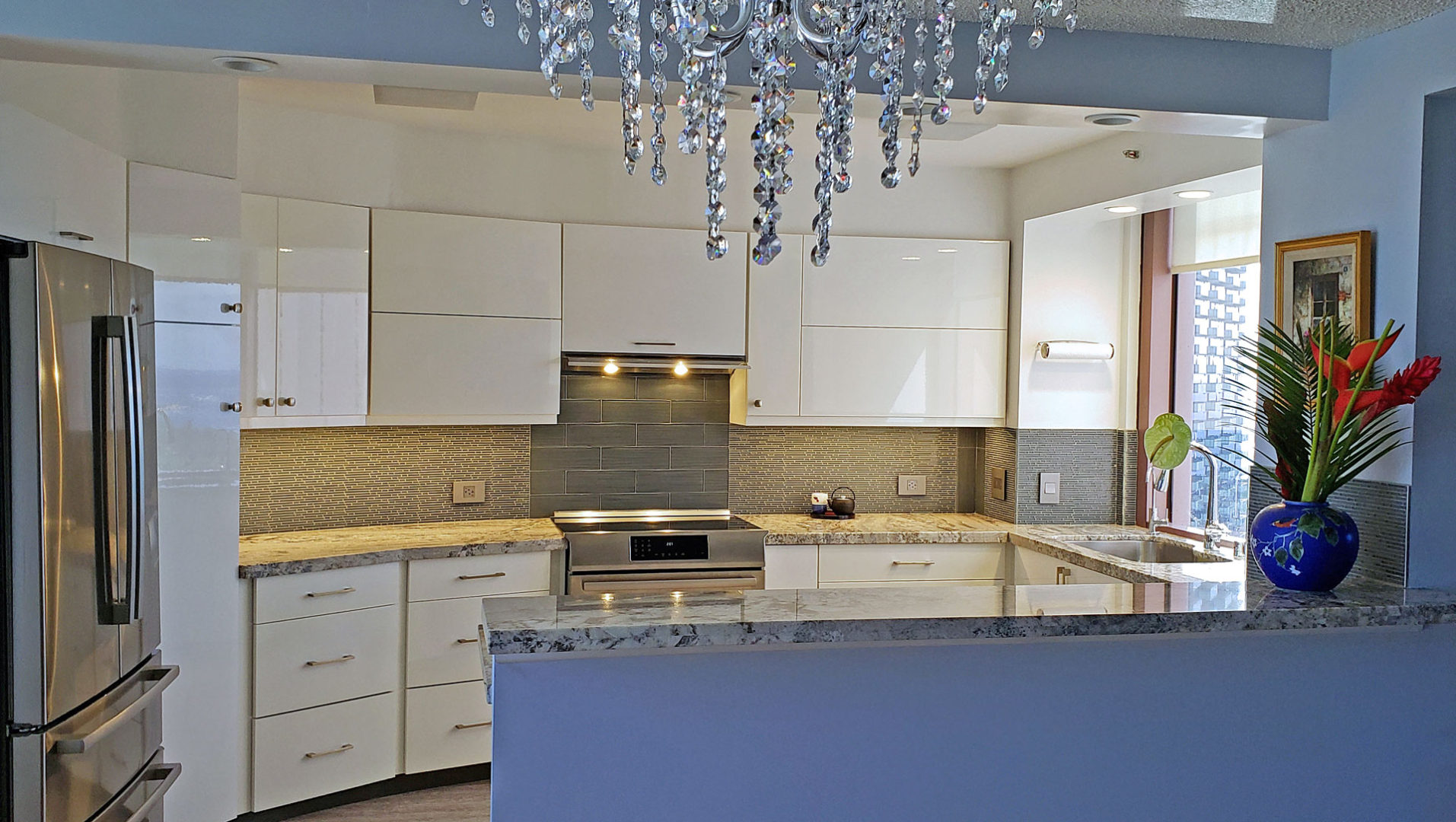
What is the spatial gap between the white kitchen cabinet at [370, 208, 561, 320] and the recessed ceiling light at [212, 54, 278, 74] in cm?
173

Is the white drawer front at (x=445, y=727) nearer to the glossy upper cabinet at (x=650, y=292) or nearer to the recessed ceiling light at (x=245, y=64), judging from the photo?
the glossy upper cabinet at (x=650, y=292)

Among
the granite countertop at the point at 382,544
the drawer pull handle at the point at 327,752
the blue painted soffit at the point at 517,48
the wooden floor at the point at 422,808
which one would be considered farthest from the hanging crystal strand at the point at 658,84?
the drawer pull handle at the point at 327,752

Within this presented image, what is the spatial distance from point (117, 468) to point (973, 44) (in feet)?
7.15

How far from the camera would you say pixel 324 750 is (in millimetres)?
3855

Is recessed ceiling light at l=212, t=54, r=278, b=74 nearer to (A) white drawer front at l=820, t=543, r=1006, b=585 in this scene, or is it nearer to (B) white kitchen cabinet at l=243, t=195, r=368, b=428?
(B) white kitchen cabinet at l=243, t=195, r=368, b=428

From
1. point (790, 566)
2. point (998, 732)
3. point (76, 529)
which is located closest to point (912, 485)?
point (790, 566)

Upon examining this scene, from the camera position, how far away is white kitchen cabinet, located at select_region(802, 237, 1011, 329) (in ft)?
15.3

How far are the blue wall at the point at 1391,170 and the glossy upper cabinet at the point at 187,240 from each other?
2.99m

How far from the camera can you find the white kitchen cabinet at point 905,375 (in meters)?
4.67

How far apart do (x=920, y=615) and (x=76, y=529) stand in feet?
5.95

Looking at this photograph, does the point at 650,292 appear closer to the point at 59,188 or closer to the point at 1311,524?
the point at 59,188

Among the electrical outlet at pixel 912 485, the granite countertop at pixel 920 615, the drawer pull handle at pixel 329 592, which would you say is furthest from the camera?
the electrical outlet at pixel 912 485

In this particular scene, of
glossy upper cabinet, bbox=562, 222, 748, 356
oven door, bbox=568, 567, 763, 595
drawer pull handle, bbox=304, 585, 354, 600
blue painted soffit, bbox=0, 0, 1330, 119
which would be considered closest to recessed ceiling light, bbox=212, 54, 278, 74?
blue painted soffit, bbox=0, 0, 1330, 119

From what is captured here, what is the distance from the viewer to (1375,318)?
2639 mm
